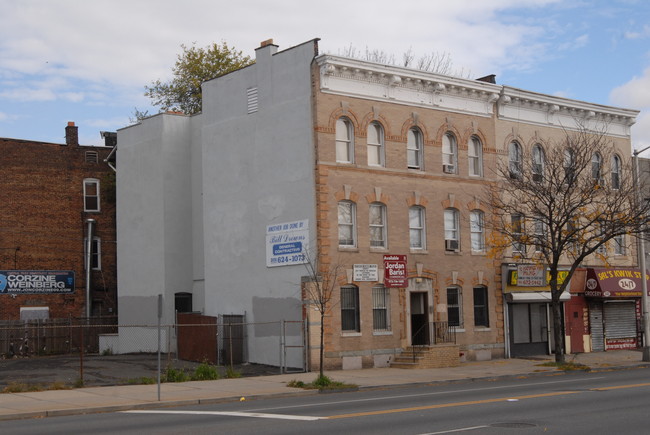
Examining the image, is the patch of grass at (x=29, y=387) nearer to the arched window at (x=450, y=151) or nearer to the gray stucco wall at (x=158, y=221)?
the gray stucco wall at (x=158, y=221)

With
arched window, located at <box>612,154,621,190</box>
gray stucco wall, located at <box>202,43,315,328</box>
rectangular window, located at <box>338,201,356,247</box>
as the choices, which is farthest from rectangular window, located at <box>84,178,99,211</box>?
arched window, located at <box>612,154,621,190</box>

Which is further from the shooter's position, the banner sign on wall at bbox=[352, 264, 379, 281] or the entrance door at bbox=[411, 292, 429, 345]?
the entrance door at bbox=[411, 292, 429, 345]

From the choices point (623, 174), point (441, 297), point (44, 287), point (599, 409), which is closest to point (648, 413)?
point (599, 409)

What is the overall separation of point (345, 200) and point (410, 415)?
593 inches

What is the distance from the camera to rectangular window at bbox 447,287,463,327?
110 feet

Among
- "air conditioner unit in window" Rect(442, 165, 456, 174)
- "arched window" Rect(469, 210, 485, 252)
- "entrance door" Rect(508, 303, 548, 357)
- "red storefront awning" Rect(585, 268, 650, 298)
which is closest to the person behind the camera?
"air conditioner unit in window" Rect(442, 165, 456, 174)

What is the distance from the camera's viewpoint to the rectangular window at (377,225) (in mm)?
31625

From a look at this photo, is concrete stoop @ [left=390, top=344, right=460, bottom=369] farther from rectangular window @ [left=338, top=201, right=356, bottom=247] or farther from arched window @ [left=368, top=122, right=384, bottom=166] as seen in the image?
arched window @ [left=368, top=122, right=384, bottom=166]

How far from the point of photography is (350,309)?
30.7 meters

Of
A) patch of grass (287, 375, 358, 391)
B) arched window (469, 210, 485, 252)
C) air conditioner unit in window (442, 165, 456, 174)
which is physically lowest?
patch of grass (287, 375, 358, 391)

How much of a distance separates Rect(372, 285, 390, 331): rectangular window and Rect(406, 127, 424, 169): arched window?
5048 millimetres

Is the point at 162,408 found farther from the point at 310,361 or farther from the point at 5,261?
the point at 5,261

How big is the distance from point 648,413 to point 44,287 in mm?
33413

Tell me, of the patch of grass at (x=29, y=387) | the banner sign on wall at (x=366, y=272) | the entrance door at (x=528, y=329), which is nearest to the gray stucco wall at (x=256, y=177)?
the banner sign on wall at (x=366, y=272)
